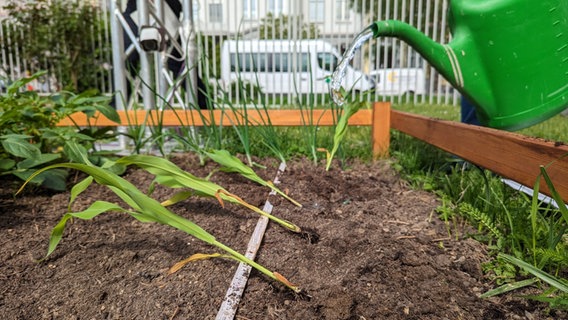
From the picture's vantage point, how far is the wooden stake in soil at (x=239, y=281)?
0.92 meters

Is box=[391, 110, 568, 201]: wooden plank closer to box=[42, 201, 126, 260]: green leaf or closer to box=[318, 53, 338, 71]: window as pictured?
box=[42, 201, 126, 260]: green leaf

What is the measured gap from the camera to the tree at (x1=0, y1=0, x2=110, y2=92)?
763 cm

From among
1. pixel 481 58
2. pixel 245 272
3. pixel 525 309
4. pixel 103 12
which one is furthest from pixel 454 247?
pixel 103 12

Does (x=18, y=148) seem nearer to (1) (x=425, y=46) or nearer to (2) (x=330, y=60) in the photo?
(1) (x=425, y=46)

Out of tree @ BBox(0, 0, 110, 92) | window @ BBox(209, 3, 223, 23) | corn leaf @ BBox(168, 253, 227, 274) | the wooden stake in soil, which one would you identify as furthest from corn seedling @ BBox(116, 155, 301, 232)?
tree @ BBox(0, 0, 110, 92)

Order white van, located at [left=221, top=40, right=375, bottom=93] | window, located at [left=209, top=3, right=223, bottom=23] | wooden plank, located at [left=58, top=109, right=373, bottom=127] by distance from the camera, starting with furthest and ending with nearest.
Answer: window, located at [left=209, top=3, right=223, bottom=23]
white van, located at [left=221, top=40, right=375, bottom=93]
wooden plank, located at [left=58, top=109, right=373, bottom=127]

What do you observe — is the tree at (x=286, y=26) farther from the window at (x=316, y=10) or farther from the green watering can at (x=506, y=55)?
the green watering can at (x=506, y=55)

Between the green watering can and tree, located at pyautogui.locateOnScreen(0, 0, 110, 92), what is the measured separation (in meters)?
7.50

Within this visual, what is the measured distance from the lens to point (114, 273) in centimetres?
113

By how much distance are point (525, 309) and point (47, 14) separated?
893 cm

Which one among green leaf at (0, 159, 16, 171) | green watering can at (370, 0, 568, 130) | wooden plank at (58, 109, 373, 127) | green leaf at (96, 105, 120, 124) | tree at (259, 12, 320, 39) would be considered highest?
tree at (259, 12, 320, 39)

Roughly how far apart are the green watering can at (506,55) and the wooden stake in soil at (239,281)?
2.78 ft

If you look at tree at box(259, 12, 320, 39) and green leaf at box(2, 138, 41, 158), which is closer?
green leaf at box(2, 138, 41, 158)

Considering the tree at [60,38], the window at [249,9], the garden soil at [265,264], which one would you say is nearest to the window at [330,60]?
the window at [249,9]
